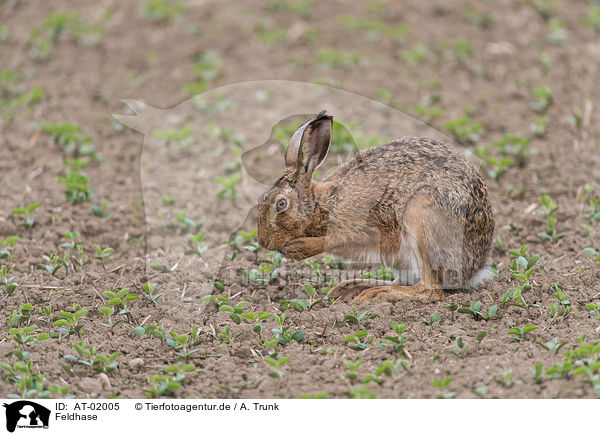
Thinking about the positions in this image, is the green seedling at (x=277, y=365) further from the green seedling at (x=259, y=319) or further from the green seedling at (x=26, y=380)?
the green seedling at (x=26, y=380)

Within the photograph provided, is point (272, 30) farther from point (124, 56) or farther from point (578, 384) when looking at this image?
point (578, 384)

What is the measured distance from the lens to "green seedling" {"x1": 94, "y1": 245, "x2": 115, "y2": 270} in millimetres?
5633

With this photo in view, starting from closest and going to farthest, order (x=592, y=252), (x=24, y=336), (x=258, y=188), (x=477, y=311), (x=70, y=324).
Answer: (x=24, y=336) → (x=70, y=324) → (x=477, y=311) → (x=592, y=252) → (x=258, y=188)

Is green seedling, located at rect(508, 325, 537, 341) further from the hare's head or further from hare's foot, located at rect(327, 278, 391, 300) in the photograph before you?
the hare's head

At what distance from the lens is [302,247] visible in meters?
5.15

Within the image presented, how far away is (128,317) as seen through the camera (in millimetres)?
4930

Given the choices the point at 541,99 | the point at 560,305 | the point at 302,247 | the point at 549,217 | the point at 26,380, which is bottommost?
the point at 26,380

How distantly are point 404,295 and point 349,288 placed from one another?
459 millimetres

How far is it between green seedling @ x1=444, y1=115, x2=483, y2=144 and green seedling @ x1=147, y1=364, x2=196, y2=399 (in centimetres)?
438

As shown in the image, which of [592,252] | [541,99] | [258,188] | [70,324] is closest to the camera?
[70,324]

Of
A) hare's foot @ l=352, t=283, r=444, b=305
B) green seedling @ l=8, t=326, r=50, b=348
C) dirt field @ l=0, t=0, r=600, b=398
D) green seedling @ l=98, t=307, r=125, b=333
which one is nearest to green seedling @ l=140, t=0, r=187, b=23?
dirt field @ l=0, t=0, r=600, b=398

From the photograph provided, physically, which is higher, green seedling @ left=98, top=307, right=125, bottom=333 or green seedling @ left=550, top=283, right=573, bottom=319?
green seedling @ left=550, top=283, right=573, bottom=319

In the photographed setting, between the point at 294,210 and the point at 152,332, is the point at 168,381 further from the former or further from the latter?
the point at 294,210

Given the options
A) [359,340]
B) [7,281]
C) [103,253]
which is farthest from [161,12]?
[359,340]
